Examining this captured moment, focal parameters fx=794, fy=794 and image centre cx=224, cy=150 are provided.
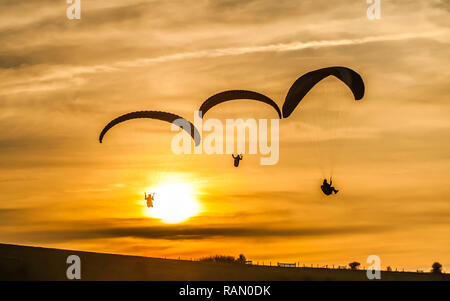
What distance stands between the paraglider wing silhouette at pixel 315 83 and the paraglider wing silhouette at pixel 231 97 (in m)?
1.24

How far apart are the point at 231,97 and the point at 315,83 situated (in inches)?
261

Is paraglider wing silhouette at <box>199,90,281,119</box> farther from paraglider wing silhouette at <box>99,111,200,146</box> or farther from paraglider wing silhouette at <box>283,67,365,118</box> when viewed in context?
paraglider wing silhouette at <box>99,111,200,146</box>

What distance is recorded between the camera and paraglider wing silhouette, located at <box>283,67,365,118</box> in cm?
5884

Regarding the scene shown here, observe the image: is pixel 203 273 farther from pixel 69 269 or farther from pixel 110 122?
pixel 110 122

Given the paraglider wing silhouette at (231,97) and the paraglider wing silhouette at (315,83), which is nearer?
the paraglider wing silhouette at (315,83)

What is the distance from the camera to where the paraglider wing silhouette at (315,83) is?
58844mm

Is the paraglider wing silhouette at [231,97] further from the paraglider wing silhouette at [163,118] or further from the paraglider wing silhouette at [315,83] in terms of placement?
the paraglider wing silhouette at [163,118]

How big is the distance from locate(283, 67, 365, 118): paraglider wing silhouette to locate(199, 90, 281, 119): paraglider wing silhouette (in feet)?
4.06

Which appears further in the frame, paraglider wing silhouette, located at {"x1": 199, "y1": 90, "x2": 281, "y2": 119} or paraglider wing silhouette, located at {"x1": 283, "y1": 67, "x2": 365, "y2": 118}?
paraglider wing silhouette, located at {"x1": 199, "y1": 90, "x2": 281, "y2": 119}

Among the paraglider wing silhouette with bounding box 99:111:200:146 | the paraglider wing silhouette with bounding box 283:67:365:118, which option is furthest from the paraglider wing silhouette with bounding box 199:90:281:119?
the paraglider wing silhouette with bounding box 99:111:200:146

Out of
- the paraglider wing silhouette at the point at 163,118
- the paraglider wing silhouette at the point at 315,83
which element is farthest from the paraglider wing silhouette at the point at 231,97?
the paraglider wing silhouette at the point at 163,118

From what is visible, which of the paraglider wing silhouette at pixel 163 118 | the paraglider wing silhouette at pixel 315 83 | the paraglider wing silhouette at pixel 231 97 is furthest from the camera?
the paraglider wing silhouette at pixel 163 118
